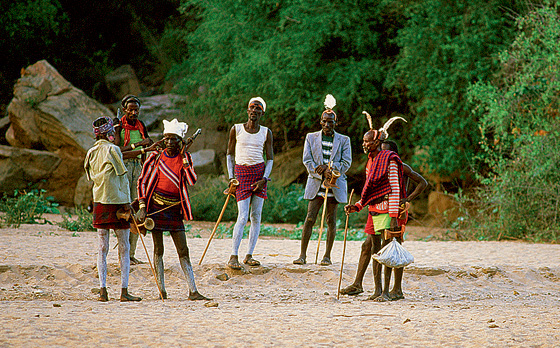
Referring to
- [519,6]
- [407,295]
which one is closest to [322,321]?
[407,295]

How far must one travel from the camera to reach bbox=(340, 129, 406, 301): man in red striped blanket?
19.6 ft

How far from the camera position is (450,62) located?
14742 millimetres

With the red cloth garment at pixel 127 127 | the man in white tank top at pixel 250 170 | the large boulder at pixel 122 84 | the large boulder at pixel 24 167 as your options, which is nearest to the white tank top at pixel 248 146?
the man in white tank top at pixel 250 170

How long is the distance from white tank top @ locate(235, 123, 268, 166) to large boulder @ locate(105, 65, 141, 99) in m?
15.1

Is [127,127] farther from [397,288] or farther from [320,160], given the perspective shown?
[397,288]

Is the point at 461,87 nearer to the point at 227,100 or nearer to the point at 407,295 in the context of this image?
the point at 227,100

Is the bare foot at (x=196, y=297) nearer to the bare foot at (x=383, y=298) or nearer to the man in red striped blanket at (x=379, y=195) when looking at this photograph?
the man in red striped blanket at (x=379, y=195)

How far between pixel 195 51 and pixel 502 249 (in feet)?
39.0

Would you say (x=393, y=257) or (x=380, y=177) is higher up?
(x=380, y=177)

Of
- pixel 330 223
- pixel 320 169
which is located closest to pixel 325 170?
pixel 320 169

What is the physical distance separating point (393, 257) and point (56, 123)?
12185mm

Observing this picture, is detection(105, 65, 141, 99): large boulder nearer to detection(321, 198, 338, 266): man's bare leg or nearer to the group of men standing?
the group of men standing

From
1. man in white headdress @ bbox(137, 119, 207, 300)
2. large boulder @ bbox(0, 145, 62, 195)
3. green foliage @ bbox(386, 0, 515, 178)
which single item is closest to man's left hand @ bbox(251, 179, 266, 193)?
man in white headdress @ bbox(137, 119, 207, 300)

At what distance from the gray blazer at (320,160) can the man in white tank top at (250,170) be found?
520 mm
